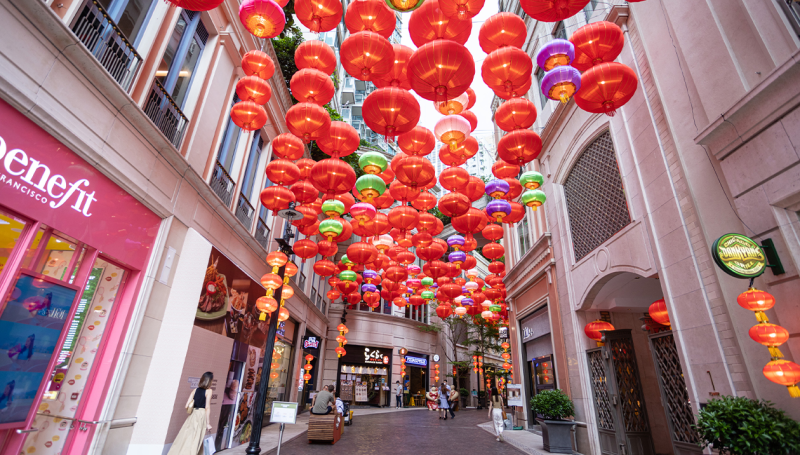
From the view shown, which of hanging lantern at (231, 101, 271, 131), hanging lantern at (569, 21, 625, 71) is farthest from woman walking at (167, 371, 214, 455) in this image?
hanging lantern at (569, 21, 625, 71)

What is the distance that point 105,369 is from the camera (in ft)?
17.4

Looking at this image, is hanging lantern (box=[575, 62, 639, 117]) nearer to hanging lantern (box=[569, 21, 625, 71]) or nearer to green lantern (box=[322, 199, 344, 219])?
hanging lantern (box=[569, 21, 625, 71])

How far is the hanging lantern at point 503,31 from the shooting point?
5.30m

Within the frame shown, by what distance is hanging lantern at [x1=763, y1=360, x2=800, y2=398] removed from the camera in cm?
398

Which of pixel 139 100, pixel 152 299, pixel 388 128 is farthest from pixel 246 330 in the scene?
pixel 388 128

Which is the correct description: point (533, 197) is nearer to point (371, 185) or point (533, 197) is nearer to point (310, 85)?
point (371, 185)

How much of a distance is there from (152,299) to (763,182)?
31.3ft

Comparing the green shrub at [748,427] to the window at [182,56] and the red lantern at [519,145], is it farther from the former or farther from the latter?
the window at [182,56]

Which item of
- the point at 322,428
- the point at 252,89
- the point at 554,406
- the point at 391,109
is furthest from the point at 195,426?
the point at 554,406

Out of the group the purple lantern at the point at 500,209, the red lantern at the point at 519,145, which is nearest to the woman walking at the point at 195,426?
the red lantern at the point at 519,145

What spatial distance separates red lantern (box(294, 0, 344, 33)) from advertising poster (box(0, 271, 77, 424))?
4769 mm

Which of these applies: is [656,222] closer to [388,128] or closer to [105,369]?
[388,128]

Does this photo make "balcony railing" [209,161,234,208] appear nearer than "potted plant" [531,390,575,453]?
Yes

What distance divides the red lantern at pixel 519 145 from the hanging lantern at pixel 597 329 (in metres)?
4.94
